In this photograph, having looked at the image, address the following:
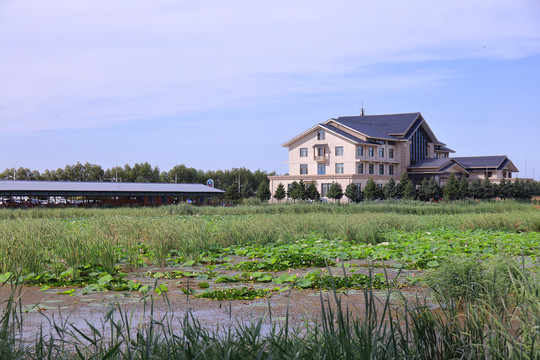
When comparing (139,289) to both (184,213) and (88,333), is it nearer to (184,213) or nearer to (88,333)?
(88,333)

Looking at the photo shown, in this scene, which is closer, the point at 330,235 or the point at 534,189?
the point at 330,235

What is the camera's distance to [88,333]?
5141 mm

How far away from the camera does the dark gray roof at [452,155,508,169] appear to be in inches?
2474

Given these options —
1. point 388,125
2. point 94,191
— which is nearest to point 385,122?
point 388,125

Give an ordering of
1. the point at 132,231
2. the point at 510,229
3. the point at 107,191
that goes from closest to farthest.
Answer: the point at 132,231, the point at 510,229, the point at 107,191

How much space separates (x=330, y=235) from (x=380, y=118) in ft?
161

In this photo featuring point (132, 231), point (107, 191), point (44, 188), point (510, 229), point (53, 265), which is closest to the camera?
point (53, 265)

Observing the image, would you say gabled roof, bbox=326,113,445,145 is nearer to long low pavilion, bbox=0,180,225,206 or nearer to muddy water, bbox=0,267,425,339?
long low pavilion, bbox=0,180,225,206

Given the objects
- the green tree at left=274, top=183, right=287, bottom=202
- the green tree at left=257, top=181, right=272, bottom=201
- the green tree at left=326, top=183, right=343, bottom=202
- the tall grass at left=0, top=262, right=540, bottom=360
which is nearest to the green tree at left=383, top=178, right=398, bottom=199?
the green tree at left=326, top=183, right=343, bottom=202

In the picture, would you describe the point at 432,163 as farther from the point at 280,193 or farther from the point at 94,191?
the point at 94,191

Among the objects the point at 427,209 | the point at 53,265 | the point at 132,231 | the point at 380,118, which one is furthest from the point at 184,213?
the point at 380,118

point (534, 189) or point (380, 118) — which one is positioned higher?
point (380, 118)

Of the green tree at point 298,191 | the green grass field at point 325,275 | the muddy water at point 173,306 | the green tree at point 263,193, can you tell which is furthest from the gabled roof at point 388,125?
the muddy water at point 173,306

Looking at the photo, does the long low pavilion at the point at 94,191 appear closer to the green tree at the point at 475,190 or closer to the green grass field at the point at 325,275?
the green tree at the point at 475,190
